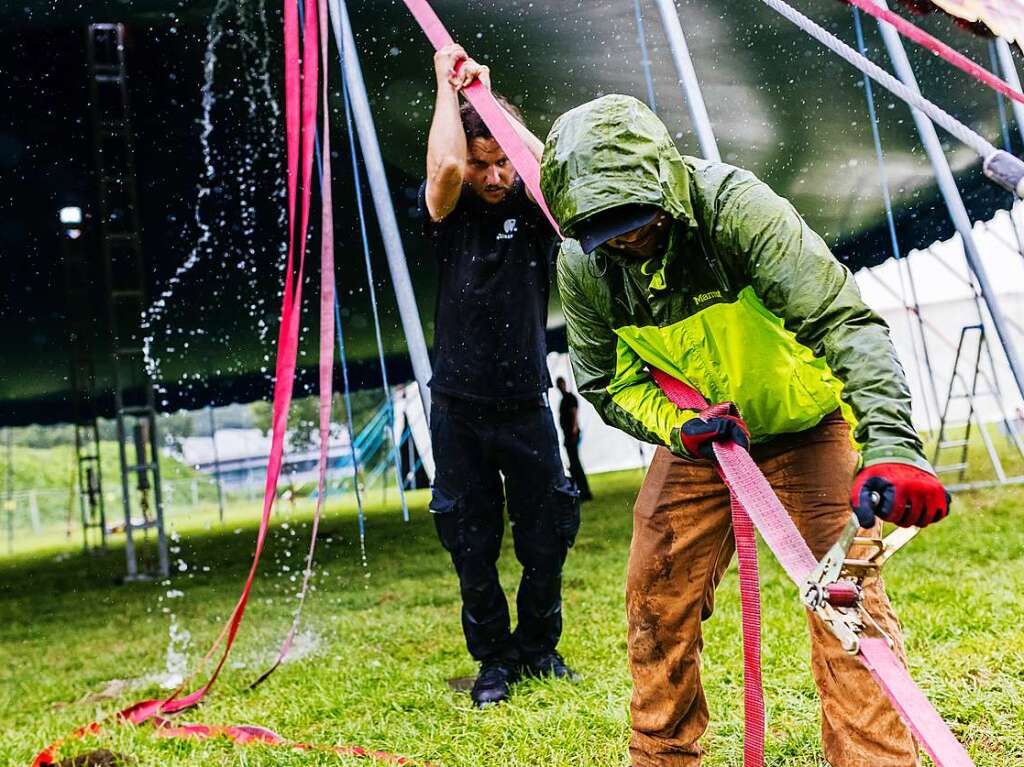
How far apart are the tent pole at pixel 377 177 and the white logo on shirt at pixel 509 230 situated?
2.26ft

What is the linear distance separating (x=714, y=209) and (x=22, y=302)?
7.40m

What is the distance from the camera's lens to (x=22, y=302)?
755 cm

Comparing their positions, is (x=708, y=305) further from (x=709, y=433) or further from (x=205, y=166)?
(x=205, y=166)

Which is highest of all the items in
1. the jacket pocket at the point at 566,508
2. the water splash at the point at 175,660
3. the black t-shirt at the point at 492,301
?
the black t-shirt at the point at 492,301

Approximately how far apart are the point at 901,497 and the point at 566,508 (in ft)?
5.37

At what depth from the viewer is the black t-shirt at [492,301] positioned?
2600 millimetres

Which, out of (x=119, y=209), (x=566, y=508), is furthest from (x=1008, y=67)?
(x=119, y=209)

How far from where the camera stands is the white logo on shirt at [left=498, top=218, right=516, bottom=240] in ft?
8.57

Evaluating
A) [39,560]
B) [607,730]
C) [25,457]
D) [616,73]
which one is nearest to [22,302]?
[39,560]

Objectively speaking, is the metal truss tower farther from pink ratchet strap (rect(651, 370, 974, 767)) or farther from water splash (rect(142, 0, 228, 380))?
pink ratchet strap (rect(651, 370, 974, 767))

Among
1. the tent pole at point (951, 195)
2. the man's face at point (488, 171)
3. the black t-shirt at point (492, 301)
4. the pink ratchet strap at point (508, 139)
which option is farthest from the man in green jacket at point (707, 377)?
the tent pole at point (951, 195)

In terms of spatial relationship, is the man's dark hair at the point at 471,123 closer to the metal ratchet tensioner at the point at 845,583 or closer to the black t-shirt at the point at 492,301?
the black t-shirt at the point at 492,301

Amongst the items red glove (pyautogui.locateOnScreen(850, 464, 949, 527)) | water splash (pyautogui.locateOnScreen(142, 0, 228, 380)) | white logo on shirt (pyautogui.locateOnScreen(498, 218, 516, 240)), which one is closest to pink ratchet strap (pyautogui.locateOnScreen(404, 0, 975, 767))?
red glove (pyautogui.locateOnScreen(850, 464, 949, 527))

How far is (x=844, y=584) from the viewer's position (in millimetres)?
1159
